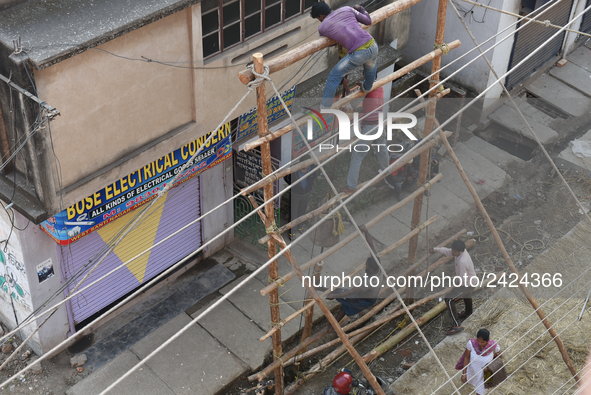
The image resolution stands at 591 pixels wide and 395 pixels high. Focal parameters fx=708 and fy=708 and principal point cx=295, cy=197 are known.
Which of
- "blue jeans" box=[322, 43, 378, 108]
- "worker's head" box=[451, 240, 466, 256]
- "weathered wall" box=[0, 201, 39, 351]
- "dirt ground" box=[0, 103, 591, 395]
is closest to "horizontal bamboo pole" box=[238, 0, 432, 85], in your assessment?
"blue jeans" box=[322, 43, 378, 108]

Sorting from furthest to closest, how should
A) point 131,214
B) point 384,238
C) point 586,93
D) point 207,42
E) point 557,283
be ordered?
point 586,93, point 384,238, point 557,283, point 131,214, point 207,42

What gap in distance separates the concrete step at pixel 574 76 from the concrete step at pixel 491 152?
10.1 feet

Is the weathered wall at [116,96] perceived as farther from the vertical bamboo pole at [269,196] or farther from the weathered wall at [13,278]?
the vertical bamboo pole at [269,196]

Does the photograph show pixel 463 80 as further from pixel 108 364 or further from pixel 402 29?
pixel 108 364

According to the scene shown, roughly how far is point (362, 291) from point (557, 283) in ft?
13.2

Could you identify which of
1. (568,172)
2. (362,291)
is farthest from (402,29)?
(362,291)

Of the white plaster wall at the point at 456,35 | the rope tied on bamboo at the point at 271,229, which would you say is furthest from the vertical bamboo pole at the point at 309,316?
the white plaster wall at the point at 456,35

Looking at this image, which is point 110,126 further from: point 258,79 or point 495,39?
point 495,39

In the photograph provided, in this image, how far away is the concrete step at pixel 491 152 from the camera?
16141mm

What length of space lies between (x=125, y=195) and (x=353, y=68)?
13.2 feet

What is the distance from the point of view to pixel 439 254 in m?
12.8

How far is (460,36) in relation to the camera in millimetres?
15734

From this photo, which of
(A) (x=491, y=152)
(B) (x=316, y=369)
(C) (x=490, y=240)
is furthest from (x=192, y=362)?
(A) (x=491, y=152)

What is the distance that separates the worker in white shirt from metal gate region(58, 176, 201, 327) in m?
4.44
